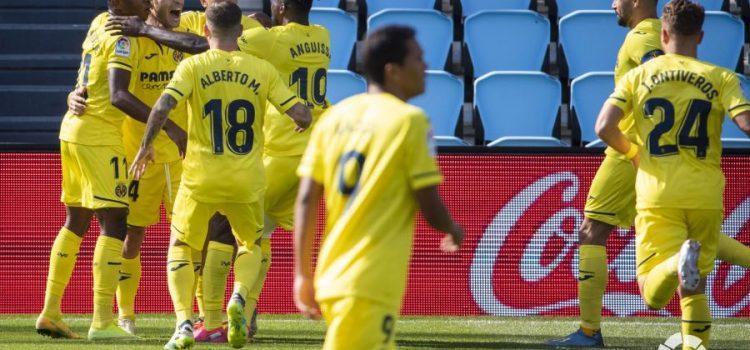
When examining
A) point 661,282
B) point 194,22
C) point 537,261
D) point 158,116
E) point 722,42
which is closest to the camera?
point 661,282

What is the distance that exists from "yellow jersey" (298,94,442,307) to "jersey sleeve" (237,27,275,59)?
3.76 meters

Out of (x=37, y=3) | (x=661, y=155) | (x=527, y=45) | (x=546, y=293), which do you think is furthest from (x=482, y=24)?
(x=661, y=155)

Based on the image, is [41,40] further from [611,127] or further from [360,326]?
[360,326]

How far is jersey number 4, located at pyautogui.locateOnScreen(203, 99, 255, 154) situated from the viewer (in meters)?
7.63

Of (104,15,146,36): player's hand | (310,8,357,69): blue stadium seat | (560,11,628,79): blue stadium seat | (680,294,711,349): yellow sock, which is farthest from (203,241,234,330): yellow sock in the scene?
(560,11,628,79): blue stadium seat

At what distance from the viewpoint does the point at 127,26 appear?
8.27 m

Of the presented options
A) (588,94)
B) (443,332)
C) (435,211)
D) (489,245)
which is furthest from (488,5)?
(435,211)

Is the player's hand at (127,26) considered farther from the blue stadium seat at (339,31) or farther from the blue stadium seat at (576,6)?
the blue stadium seat at (576,6)

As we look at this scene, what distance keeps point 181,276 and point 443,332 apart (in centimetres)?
206

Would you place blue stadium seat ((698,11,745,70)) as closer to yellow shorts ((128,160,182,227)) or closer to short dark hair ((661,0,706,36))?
yellow shorts ((128,160,182,227))

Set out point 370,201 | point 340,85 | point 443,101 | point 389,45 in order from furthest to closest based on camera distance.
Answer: point 443,101 → point 340,85 → point 389,45 → point 370,201

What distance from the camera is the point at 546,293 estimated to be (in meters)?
10.1

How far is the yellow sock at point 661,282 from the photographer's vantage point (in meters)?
6.52

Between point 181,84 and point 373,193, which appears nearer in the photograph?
point 373,193
